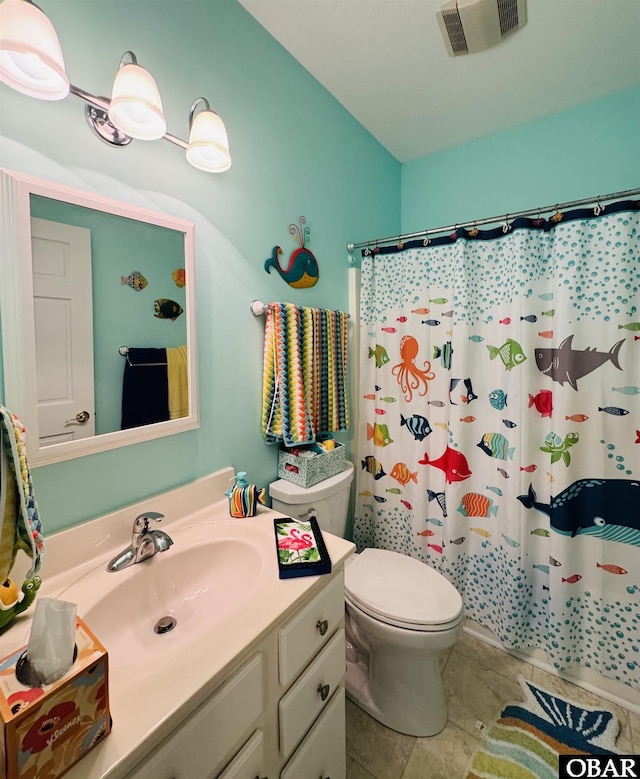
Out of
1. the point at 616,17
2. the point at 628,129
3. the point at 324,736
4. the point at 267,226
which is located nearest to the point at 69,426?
the point at 267,226

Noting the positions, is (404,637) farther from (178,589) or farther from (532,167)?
(532,167)

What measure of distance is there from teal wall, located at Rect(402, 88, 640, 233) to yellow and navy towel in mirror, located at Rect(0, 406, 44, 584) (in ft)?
7.33

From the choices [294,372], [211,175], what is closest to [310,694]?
[294,372]

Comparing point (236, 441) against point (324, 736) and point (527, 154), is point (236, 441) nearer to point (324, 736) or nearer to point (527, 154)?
point (324, 736)

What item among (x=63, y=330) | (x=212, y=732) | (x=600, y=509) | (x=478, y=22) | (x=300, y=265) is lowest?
(x=212, y=732)

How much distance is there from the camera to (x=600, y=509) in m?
1.37

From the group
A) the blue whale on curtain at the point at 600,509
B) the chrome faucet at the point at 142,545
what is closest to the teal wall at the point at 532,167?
the blue whale on curtain at the point at 600,509

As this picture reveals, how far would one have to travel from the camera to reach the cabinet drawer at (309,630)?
Result: 789 mm

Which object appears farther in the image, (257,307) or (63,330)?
(257,307)

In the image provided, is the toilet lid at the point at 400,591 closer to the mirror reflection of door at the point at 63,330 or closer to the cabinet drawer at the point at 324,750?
the cabinet drawer at the point at 324,750

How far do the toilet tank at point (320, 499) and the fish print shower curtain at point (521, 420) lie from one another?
1.36 feet

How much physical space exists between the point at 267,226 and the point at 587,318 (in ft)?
4.26

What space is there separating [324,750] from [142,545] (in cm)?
76

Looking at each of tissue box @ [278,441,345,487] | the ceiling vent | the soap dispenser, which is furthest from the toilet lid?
the ceiling vent
